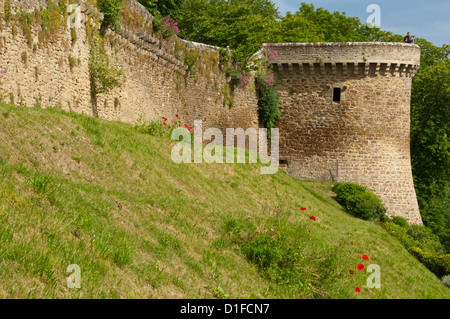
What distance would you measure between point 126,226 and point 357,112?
17547mm

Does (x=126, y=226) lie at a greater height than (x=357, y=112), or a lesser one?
lesser

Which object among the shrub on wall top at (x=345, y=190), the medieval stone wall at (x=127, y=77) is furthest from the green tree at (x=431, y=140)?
the medieval stone wall at (x=127, y=77)

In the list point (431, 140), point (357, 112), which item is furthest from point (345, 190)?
point (431, 140)

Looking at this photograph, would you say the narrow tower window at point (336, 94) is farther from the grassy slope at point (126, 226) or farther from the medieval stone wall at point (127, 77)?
the grassy slope at point (126, 226)

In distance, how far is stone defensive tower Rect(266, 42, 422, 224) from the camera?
2252cm

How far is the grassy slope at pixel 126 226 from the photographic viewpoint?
16.2ft

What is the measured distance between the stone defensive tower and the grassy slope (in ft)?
30.5

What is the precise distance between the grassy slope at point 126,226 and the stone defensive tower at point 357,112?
9300 millimetres

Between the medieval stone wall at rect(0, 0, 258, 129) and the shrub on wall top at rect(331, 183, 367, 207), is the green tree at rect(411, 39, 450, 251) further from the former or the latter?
the medieval stone wall at rect(0, 0, 258, 129)

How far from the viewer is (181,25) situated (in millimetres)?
36219

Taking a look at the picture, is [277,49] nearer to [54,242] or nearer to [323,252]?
[323,252]

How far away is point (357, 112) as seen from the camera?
22641mm

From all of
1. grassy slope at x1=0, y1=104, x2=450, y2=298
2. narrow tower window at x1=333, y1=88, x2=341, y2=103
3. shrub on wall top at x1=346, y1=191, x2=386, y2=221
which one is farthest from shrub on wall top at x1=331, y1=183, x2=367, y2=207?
grassy slope at x1=0, y1=104, x2=450, y2=298

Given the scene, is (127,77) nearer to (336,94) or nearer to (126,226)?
(126,226)
